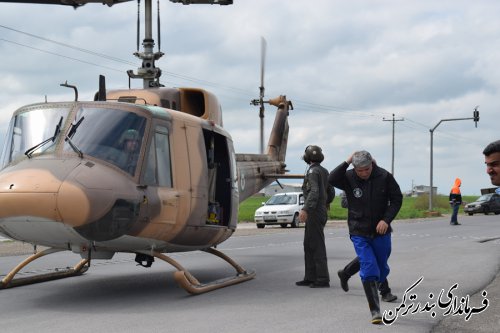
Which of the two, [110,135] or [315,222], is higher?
[110,135]

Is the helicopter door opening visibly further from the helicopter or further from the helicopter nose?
the helicopter nose

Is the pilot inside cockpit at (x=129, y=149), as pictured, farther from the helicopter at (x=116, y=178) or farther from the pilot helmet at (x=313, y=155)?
the pilot helmet at (x=313, y=155)

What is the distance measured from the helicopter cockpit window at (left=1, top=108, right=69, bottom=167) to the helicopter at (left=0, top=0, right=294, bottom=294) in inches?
0.6

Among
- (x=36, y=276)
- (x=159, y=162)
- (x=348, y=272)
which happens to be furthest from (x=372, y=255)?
(x=36, y=276)

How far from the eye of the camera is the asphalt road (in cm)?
751

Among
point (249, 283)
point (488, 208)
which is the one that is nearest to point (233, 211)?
point (249, 283)

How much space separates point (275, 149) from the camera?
18.7 meters

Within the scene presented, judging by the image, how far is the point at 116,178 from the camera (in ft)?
28.0

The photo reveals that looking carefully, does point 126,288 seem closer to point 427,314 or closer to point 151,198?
point 151,198

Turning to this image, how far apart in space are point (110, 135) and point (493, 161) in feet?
19.9

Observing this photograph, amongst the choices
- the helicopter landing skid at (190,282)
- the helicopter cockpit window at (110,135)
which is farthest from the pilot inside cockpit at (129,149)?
the helicopter landing skid at (190,282)

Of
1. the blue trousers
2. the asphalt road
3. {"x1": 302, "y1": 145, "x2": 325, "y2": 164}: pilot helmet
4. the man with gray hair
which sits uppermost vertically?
{"x1": 302, "y1": 145, "x2": 325, "y2": 164}: pilot helmet

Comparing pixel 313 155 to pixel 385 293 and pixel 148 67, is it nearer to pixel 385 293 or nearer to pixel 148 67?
A: pixel 385 293

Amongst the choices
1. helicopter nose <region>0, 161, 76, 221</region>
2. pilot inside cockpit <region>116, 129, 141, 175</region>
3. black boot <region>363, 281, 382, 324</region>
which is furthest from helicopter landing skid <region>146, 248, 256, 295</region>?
black boot <region>363, 281, 382, 324</region>
